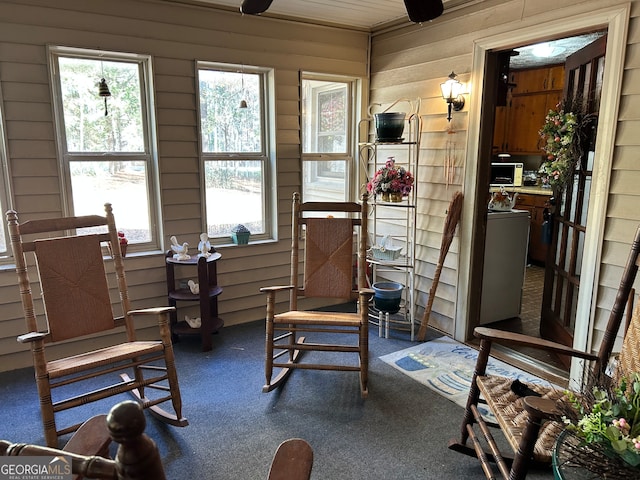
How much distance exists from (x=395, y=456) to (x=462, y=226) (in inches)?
70.7

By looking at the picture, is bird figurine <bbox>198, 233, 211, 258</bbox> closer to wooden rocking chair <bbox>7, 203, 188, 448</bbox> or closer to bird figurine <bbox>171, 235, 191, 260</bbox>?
bird figurine <bbox>171, 235, 191, 260</bbox>

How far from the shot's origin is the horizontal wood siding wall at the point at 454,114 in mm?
2373

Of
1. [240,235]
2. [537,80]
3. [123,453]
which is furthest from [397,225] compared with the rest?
[123,453]

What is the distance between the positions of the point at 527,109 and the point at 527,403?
Answer: 17.8ft

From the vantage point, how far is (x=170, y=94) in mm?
3328

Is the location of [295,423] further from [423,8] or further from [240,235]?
[423,8]

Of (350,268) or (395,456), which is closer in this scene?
(395,456)

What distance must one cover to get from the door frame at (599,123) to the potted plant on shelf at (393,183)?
44cm

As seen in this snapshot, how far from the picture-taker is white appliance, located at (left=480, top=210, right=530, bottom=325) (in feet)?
11.9

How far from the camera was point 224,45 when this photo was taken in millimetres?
3484

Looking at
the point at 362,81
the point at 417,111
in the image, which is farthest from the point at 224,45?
the point at 417,111

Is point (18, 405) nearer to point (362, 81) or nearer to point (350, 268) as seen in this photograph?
point (350, 268)

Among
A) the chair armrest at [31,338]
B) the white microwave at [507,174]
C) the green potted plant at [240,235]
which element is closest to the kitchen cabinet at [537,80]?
the white microwave at [507,174]

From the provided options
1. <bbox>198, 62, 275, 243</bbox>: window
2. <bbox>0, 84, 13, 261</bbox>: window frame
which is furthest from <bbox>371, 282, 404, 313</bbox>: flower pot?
<bbox>0, 84, 13, 261</bbox>: window frame
